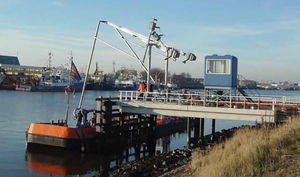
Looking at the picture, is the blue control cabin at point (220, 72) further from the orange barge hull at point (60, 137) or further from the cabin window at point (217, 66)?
the orange barge hull at point (60, 137)

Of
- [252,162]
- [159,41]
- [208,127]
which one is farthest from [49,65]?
[252,162]

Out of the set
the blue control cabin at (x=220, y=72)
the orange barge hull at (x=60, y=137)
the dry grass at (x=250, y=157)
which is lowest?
the orange barge hull at (x=60, y=137)

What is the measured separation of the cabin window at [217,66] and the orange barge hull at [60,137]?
1024 centimetres

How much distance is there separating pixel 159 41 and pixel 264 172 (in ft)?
67.3

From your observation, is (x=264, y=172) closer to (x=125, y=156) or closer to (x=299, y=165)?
(x=299, y=165)

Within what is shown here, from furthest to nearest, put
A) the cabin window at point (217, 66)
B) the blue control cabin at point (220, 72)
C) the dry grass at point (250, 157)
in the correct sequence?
the cabin window at point (217, 66)
the blue control cabin at point (220, 72)
the dry grass at point (250, 157)

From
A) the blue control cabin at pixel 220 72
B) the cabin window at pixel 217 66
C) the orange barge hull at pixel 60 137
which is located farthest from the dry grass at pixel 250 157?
the orange barge hull at pixel 60 137

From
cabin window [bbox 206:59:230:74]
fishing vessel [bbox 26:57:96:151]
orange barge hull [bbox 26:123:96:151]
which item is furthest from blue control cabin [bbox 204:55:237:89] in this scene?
orange barge hull [bbox 26:123:96:151]

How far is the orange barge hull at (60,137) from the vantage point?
26719 millimetres

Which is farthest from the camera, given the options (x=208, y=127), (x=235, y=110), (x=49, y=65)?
(x=49, y=65)

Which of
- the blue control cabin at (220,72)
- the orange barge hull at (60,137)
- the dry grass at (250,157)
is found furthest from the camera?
the blue control cabin at (220,72)

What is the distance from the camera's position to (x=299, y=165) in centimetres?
1312

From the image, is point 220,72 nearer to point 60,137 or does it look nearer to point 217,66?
point 217,66

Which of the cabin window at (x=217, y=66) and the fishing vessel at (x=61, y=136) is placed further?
the cabin window at (x=217, y=66)
